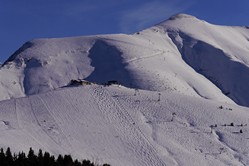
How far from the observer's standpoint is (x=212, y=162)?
1806 inches

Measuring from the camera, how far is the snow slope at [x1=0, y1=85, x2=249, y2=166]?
150ft

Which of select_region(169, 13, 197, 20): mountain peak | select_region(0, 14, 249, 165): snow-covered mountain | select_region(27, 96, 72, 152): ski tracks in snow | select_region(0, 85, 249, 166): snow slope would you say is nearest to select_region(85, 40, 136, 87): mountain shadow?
select_region(0, 14, 249, 165): snow-covered mountain

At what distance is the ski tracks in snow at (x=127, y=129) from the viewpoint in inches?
1795

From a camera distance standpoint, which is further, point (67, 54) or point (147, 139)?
point (67, 54)

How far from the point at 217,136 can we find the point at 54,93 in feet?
54.7

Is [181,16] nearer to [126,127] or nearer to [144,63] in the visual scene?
[144,63]

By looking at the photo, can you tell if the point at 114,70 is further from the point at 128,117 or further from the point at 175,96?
the point at 128,117

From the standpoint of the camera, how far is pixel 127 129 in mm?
50562

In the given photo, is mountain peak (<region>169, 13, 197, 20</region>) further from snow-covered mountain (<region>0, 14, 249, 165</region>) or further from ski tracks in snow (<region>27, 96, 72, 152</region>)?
ski tracks in snow (<region>27, 96, 72, 152</region>)

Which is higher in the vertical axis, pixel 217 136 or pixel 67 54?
pixel 217 136

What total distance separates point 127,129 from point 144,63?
4802 centimetres

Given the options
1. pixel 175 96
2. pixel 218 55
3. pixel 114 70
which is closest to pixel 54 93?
pixel 175 96

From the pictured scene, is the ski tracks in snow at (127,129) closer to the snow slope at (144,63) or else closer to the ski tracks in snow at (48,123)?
the ski tracks in snow at (48,123)

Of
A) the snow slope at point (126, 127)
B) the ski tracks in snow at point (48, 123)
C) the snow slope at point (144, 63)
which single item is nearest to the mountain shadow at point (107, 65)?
the snow slope at point (144, 63)
